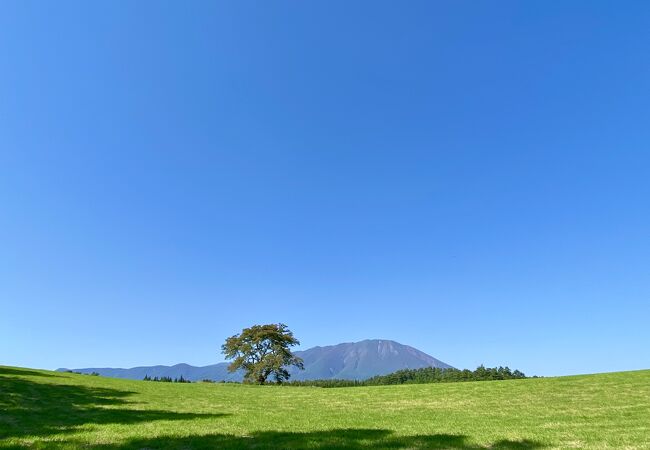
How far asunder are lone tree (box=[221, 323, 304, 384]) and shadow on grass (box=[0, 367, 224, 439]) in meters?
63.1

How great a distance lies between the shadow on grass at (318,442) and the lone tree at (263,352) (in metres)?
82.3

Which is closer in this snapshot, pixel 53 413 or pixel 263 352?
pixel 53 413

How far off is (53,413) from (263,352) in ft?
255

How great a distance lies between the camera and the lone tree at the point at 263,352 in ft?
306

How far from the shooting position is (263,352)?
96.9 metres

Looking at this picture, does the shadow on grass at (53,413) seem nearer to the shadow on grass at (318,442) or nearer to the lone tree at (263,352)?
the shadow on grass at (318,442)

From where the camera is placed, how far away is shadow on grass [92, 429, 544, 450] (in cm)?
1280

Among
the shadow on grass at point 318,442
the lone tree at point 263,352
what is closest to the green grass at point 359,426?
the shadow on grass at point 318,442

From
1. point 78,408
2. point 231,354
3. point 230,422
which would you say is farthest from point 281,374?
point 230,422

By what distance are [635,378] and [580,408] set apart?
18.6m

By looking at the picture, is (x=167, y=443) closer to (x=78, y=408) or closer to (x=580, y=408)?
(x=78, y=408)

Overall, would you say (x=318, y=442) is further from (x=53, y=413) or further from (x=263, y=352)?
(x=263, y=352)

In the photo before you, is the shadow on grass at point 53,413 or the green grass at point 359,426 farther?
the shadow on grass at point 53,413

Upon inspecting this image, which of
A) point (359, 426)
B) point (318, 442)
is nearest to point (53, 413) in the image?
point (359, 426)
